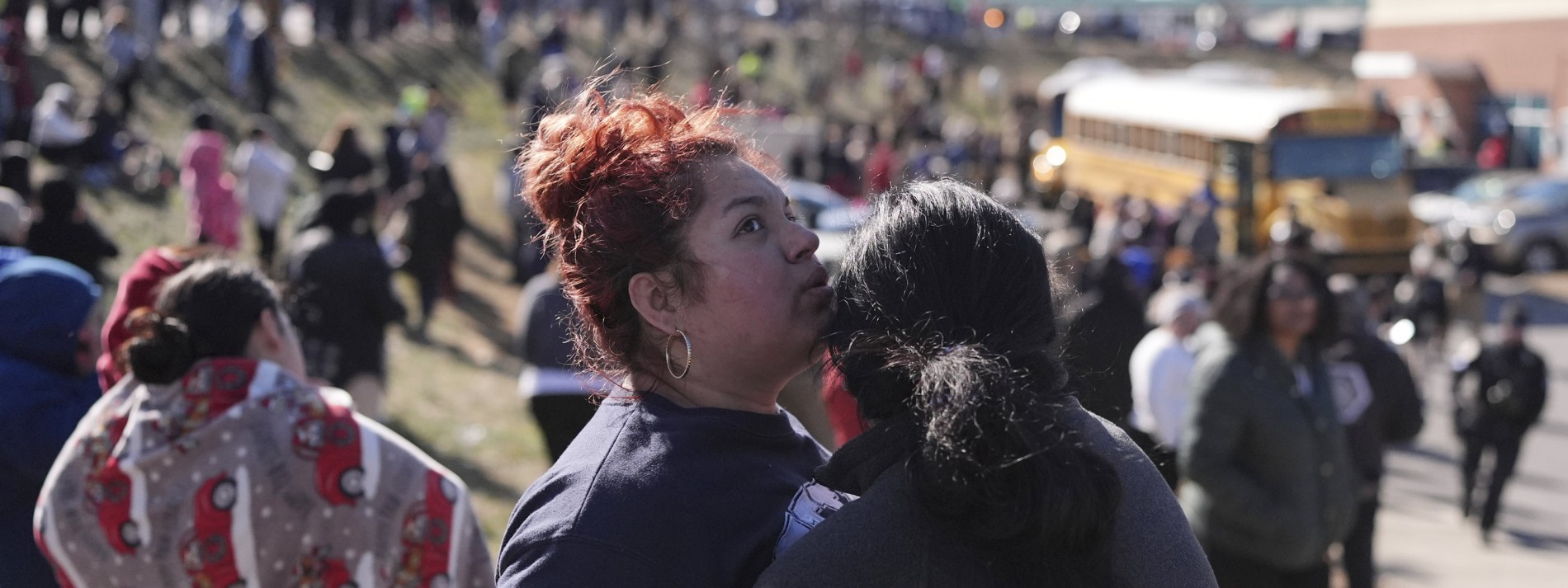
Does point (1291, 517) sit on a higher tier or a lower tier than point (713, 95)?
lower

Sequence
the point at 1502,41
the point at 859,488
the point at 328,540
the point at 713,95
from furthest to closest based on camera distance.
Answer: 1. the point at 1502,41
2. the point at 328,540
3. the point at 713,95
4. the point at 859,488

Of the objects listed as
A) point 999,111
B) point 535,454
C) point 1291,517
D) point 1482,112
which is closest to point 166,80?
point 535,454

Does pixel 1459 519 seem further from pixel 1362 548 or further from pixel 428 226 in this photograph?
pixel 428 226

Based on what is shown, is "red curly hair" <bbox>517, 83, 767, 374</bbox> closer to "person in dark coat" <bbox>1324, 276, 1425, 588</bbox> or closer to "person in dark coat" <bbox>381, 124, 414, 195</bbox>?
"person in dark coat" <bbox>1324, 276, 1425, 588</bbox>

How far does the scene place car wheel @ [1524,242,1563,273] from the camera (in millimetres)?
22516

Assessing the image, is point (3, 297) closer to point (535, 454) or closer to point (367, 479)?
point (367, 479)

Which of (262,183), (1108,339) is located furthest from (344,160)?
(1108,339)

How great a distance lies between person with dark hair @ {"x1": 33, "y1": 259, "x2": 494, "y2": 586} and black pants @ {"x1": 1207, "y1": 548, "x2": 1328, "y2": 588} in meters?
2.50

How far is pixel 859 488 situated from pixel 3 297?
2.41 m

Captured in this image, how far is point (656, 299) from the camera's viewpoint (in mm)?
1896

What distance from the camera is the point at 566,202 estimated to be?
1.90 m

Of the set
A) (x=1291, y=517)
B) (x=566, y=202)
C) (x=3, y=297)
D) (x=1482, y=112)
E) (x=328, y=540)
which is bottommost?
(x=1482, y=112)

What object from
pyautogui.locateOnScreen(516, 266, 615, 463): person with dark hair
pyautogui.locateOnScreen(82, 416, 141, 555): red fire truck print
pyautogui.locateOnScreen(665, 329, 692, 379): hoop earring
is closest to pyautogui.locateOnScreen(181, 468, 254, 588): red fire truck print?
pyautogui.locateOnScreen(82, 416, 141, 555): red fire truck print

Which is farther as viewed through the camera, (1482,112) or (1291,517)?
(1482,112)
